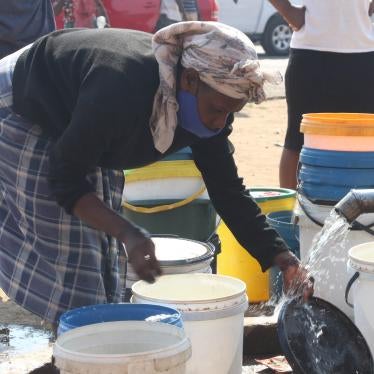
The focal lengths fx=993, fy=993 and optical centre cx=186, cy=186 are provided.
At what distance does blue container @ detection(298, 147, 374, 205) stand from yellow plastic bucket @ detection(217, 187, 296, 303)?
497 millimetres

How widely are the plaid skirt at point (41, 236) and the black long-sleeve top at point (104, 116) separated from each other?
0.08 meters

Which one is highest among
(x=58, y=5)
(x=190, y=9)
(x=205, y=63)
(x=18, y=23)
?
(x=205, y=63)

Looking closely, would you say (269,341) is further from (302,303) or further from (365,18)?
(365,18)

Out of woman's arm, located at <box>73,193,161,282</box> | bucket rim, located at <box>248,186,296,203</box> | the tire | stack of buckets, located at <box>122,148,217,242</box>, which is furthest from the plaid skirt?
the tire

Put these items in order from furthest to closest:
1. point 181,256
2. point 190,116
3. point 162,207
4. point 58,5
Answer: point 58,5, point 162,207, point 181,256, point 190,116

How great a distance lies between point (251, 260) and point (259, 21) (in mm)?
11164

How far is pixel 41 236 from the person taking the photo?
123 inches

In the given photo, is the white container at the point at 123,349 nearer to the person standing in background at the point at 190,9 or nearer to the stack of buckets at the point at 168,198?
the stack of buckets at the point at 168,198

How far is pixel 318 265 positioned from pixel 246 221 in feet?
2.55

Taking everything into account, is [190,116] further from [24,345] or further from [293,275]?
[24,345]

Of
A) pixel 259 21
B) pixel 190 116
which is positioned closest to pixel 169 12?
pixel 190 116

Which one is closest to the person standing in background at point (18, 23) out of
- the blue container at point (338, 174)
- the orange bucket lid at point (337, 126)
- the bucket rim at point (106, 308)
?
the orange bucket lid at point (337, 126)

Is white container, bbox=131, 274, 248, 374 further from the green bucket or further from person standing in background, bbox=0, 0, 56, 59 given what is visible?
person standing in background, bbox=0, 0, 56, 59

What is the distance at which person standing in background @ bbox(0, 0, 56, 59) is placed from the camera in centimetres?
508
